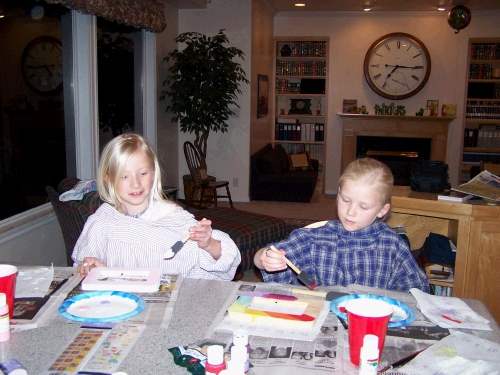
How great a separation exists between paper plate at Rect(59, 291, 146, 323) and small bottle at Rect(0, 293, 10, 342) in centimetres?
13

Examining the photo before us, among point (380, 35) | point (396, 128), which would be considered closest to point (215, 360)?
point (396, 128)

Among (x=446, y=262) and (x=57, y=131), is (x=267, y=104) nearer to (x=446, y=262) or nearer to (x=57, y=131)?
(x=57, y=131)

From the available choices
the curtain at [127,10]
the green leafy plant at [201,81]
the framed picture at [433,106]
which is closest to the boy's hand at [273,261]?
the curtain at [127,10]

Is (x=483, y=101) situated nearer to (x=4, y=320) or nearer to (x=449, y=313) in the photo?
(x=449, y=313)

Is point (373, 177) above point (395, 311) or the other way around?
above

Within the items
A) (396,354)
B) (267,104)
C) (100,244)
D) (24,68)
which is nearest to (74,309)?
(100,244)

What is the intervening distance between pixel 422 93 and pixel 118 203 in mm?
6434

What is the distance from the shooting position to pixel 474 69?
7254 millimetres

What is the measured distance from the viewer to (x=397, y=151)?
24.7 feet

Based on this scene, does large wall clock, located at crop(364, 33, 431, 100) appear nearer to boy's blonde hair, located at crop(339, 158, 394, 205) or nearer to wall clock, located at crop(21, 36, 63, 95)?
wall clock, located at crop(21, 36, 63, 95)

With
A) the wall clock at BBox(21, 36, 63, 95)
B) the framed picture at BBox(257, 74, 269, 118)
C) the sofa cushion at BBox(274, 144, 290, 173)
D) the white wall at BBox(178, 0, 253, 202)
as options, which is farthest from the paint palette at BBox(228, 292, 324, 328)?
the sofa cushion at BBox(274, 144, 290, 173)

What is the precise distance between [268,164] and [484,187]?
4071mm

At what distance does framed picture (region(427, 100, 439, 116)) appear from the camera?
728cm

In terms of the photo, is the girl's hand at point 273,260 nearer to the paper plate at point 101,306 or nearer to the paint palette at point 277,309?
the paint palette at point 277,309
